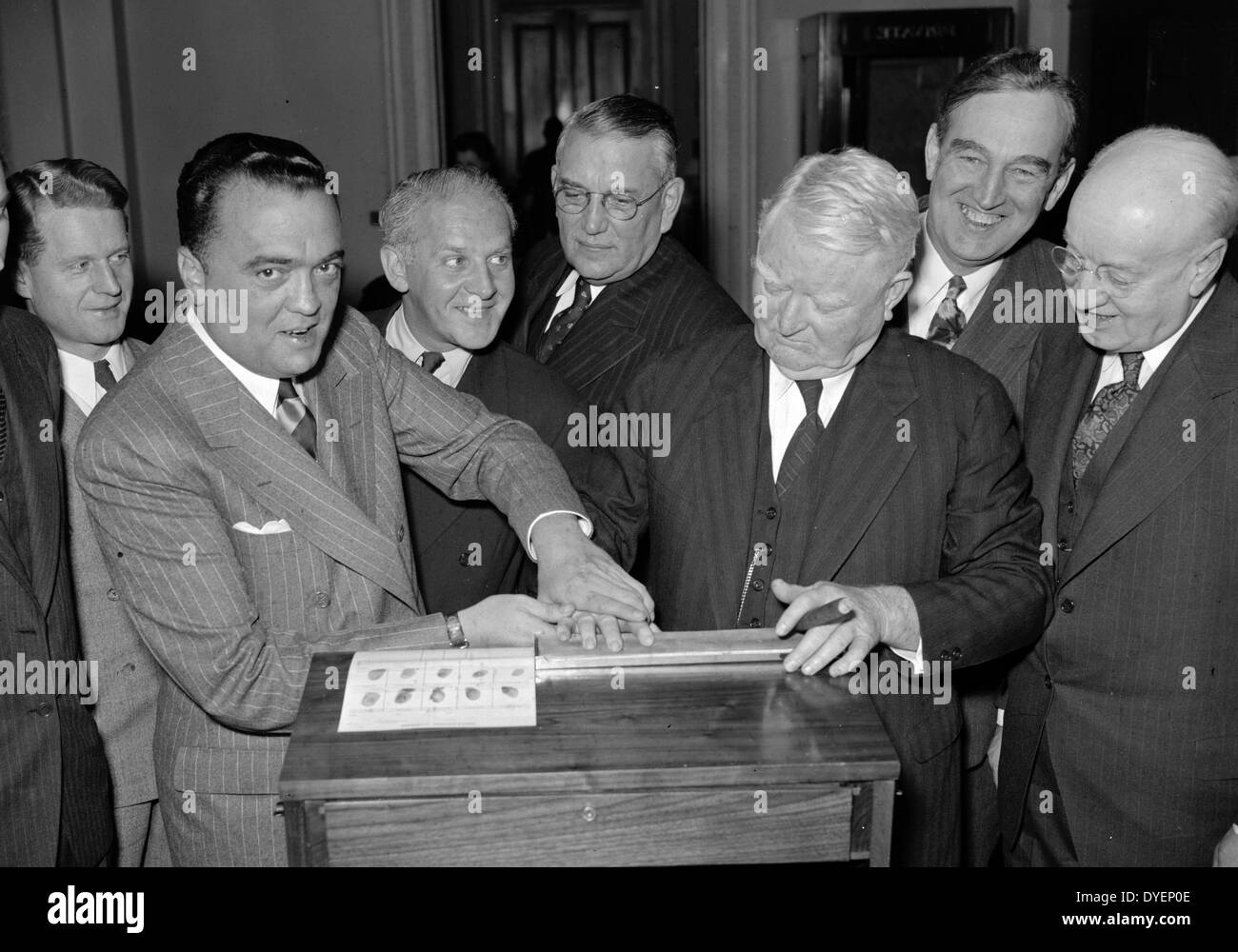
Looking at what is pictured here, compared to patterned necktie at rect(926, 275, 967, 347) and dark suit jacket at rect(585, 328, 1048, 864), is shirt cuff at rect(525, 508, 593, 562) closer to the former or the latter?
dark suit jacket at rect(585, 328, 1048, 864)

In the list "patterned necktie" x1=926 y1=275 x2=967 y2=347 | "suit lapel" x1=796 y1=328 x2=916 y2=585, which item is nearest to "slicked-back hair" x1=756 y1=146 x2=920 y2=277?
"suit lapel" x1=796 y1=328 x2=916 y2=585

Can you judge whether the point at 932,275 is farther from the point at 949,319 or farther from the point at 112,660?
the point at 112,660

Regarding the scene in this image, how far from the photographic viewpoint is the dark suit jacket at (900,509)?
226 centimetres

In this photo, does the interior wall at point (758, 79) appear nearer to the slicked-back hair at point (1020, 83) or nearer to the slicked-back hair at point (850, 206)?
the slicked-back hair at point (1020, 83)

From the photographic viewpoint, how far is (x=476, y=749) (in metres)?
1.64

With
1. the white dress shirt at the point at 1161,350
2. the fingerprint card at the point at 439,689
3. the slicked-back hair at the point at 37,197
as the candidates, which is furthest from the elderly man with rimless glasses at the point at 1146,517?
the slicked-back hair at the point at 37,197

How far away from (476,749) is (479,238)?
164 centimetres

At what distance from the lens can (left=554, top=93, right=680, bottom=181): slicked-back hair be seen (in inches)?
129

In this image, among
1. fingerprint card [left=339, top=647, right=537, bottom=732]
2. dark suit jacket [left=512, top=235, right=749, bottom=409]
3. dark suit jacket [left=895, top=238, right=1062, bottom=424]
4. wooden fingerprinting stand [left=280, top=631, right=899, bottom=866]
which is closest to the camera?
wooden fingerprinting stand [left=280, top=631, right=899, bottom=866]

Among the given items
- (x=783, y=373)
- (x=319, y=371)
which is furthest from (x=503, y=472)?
(x=783, y=373)

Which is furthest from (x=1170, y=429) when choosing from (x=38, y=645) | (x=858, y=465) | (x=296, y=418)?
(x=38, y=645)

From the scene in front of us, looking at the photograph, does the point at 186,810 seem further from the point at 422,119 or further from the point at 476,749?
the point at 422,119

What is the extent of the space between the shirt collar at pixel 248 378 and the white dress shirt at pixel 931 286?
1.59 metres

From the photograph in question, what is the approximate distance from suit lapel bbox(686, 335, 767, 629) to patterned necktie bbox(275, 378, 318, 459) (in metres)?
0.70
